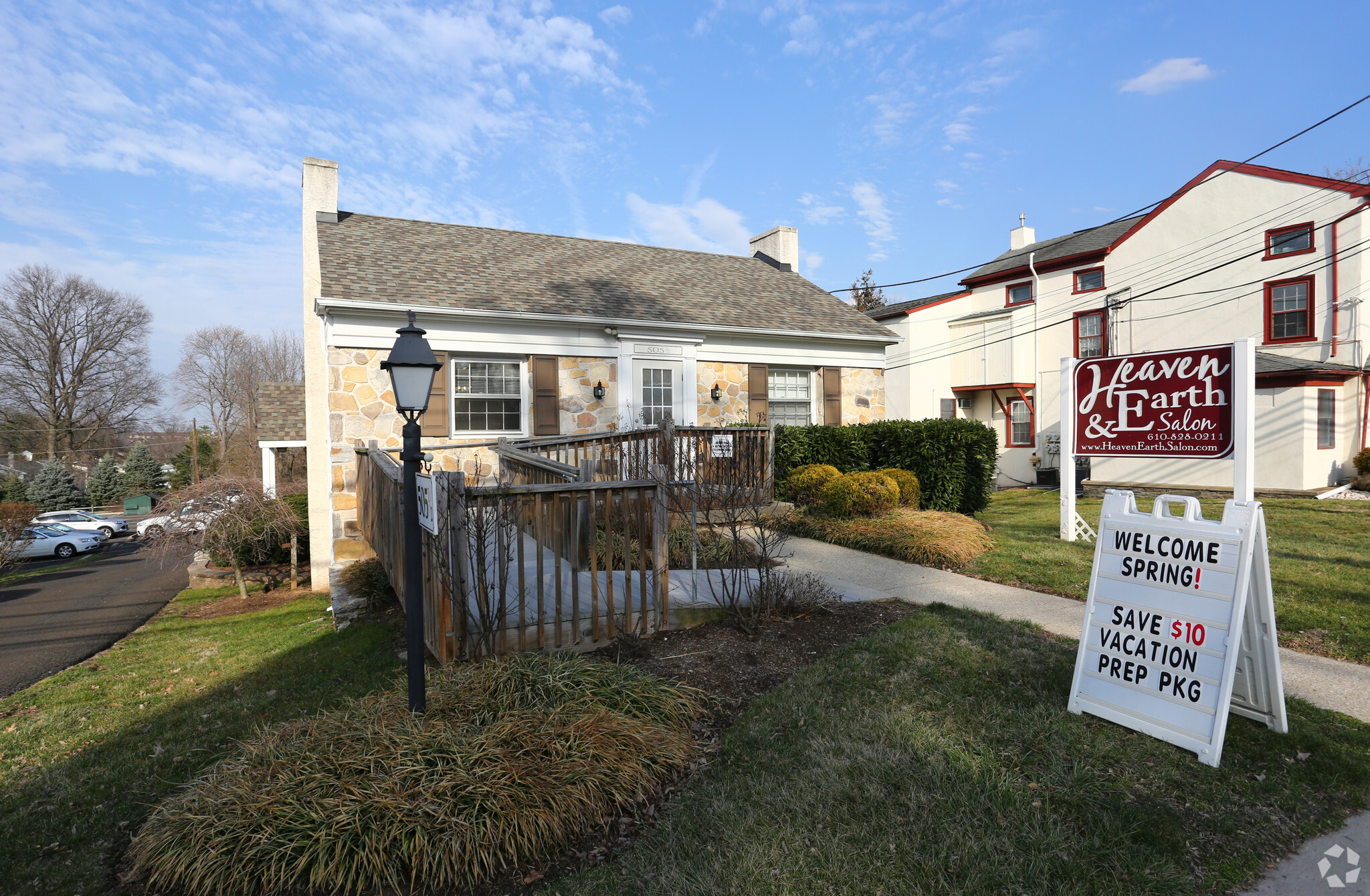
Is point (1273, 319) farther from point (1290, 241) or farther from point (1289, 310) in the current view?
point (1290, 241)

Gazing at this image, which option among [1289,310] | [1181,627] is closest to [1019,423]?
[1289,310]

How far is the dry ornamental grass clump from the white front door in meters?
8.86

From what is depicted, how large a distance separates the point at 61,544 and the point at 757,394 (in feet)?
91.2

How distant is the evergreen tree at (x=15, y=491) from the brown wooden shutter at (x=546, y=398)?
39084mm

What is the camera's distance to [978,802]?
294 cm

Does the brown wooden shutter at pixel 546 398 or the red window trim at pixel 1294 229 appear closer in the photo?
the brown wooden shutter at pixel 546 398

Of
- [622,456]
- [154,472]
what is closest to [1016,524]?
[622,456]

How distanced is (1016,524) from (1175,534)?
7.45 m

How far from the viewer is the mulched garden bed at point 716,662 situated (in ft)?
9.57

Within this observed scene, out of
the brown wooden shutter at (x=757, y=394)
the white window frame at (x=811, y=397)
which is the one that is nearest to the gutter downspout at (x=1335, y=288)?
the white window frame at (x=811, y=397)

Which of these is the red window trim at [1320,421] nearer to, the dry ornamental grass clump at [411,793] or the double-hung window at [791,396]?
the double-hung window at [791,396]

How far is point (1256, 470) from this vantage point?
15.5 m

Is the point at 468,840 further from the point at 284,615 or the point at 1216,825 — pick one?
the point at 284,615

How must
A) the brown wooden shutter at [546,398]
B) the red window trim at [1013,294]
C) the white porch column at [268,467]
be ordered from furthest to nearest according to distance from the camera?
the red window trim at [1013,294] < the white porch column at [268,467] < the brown wooden shutter at [546,398]
